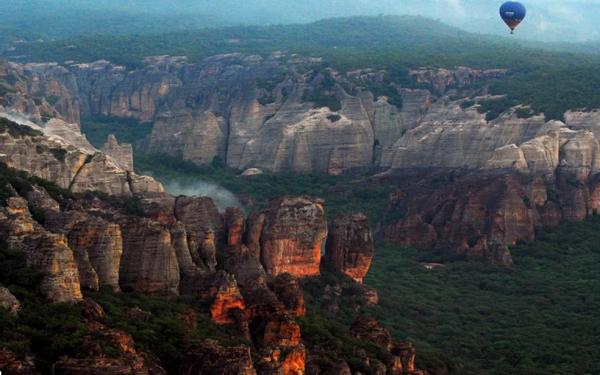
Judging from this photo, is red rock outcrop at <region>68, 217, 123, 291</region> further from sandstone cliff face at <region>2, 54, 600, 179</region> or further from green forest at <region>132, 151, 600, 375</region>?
sandstone cliff face at <region>2, 54, 600, 179</region>

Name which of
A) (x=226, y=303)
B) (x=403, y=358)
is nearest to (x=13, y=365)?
(x=226, y=303)

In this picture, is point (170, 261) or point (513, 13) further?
point (513, 13)

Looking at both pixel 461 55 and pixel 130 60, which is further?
pixel 130 60

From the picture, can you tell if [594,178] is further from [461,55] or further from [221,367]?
[221,367]

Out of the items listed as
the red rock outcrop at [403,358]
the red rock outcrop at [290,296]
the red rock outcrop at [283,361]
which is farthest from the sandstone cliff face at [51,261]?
the red rock outcrop at [403,358]

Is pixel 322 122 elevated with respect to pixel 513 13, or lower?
lower

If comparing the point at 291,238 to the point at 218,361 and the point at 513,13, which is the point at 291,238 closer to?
the point at 218,361

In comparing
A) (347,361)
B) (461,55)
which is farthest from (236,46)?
(347,361)
